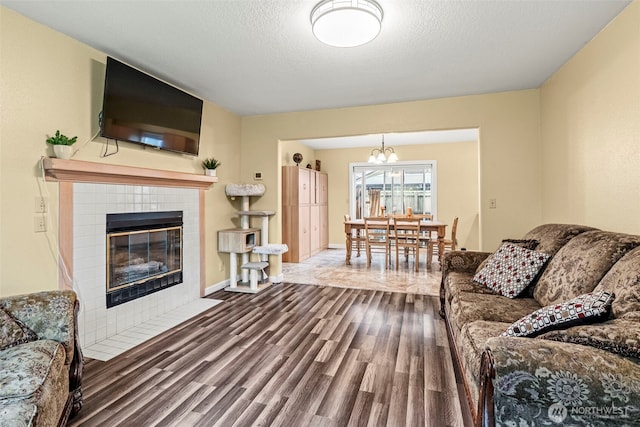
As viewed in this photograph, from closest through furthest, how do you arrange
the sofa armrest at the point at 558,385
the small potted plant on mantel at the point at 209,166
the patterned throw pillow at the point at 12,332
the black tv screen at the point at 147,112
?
the sofa armrest at the point at 558,385 → the patterned throw pillow at the point at 12,332 → the black tv screen at the point at 147,112 → the small potted plant on mantel at the point at 209,166

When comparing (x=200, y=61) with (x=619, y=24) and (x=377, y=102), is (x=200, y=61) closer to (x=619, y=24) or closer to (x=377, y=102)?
(x=377, y=102)

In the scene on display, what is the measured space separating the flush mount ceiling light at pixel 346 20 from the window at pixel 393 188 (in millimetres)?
5222

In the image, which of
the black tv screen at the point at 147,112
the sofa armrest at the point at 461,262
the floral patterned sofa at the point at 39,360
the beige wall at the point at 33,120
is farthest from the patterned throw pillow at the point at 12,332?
the sofa armrest at the point at 461,262

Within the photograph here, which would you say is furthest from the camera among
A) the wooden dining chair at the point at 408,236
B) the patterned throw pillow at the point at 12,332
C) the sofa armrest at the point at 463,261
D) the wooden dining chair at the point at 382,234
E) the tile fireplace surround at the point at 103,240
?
the wooden dining chair at the point at 382,234

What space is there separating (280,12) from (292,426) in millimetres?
2388

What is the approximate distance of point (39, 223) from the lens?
7.01 ft

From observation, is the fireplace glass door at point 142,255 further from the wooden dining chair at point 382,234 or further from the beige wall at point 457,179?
the beige wall at point 457,179

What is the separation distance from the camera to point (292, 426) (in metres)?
1.55

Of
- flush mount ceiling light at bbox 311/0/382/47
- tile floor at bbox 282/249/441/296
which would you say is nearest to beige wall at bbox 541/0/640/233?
flush mount ceiling light at bbox 311/0/382/47

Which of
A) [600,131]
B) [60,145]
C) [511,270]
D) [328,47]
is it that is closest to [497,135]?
[600,131]

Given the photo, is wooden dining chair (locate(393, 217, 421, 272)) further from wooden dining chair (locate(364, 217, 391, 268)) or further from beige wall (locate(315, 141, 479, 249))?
beige wall (locate(315, 141, 479, 249))

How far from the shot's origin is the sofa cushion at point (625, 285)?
3.95 ft

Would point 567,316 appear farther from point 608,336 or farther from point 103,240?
point 103,240

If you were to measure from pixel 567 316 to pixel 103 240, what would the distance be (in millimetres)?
3090
